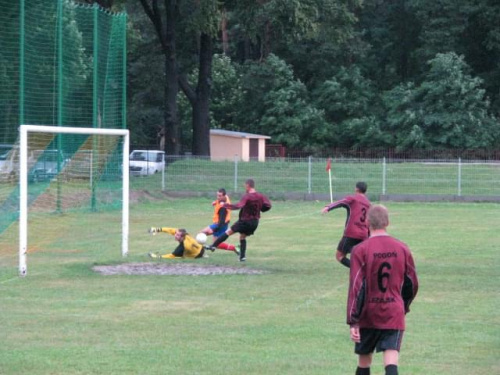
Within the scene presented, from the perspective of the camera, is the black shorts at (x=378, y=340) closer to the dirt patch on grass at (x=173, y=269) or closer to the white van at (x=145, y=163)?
the dirt patch on grass at (x=173, y=269)

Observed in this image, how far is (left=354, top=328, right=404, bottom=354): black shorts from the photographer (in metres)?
7.79

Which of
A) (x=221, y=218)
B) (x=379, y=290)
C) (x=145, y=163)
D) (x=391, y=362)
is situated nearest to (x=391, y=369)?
(x=391, y=362)

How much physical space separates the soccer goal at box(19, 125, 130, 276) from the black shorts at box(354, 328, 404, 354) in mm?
11325

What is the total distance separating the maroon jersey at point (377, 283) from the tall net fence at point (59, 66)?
60.9ft

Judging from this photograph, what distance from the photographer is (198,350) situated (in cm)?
1045

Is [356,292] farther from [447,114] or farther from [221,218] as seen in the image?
[447,114]

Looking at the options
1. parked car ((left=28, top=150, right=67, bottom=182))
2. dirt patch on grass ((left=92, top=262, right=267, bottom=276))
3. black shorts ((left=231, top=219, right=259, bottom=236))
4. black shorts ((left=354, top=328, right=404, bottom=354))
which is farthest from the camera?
parked car ((left=28, top=150, right=67, bottom=182))

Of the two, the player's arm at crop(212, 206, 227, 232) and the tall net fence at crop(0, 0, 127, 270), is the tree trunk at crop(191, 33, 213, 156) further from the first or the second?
the player's arm at crop(212, 206, 227, 232)

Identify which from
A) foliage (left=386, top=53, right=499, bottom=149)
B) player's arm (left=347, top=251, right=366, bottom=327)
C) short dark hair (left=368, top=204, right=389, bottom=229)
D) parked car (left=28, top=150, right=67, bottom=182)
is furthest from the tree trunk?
player's arm (left=347, top=251, right=366, bottom=327)

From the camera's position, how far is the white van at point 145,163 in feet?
148

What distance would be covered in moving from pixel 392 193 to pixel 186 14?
46.8 feet

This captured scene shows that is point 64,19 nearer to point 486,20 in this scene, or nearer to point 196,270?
point 196,270

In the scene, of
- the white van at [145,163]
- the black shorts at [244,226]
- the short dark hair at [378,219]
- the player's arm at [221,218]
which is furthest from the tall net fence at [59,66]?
the short dark hair at [378,219]

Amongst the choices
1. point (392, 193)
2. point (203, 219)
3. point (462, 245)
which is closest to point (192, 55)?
point (392, 193)
